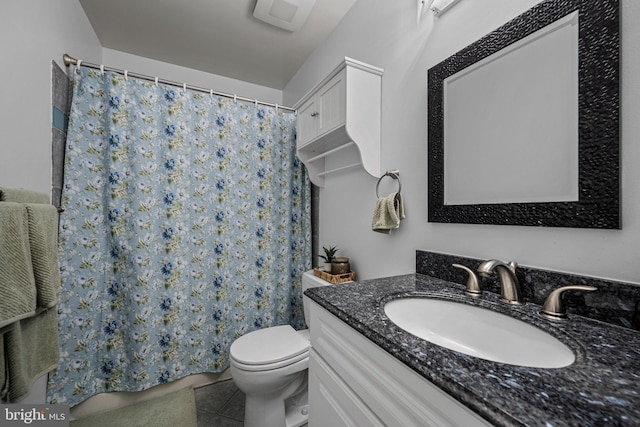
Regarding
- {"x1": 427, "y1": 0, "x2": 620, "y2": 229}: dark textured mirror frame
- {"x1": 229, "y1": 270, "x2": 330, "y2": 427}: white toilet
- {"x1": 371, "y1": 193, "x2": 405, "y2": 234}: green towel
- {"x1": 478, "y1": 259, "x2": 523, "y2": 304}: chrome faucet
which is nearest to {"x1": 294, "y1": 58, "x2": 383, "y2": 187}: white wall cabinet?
Result: {"x1": 371, "y1": 193, "x2": 405, "y2": 234}: green towel

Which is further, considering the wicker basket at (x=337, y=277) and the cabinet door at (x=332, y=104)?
the wicker basket at (x=337, y=277)

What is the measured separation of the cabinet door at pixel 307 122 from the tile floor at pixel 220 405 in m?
1.74

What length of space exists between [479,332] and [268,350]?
1.05 metres

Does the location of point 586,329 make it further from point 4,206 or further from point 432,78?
point 4,206

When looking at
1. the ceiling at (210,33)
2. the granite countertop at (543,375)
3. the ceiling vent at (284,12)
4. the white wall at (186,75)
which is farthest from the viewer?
the white wall at (186,75)

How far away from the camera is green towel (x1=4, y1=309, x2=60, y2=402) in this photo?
2.73ft

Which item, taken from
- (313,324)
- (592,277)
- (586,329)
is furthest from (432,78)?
(313,324)

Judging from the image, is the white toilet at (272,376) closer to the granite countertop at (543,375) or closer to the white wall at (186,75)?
the granite countertop at (543,375)

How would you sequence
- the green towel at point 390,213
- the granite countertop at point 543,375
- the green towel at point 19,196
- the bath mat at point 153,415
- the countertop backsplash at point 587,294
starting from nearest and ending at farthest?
1. the granite countertop at point 543,375
2. the countertop backsplash at point 587,294
3. the green towel at point 19,196
4. the green towel at point 390,213
5. the bath mat at point 153,415

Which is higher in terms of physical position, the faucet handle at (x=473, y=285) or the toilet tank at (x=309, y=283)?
the faucet handle at (x=473, y=285)

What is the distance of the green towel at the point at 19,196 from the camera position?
848 millimetres

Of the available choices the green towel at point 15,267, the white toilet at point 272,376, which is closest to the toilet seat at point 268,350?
the white toilet at point 272,376

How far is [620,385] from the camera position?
38 centimetres

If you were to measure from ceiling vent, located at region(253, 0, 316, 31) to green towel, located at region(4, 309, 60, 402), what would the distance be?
1915 mm
